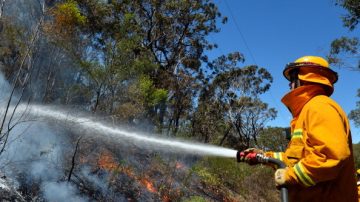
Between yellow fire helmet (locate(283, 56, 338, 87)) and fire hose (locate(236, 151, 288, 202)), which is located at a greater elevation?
yellow fire helmet (locate(283, 56, 338, 87))

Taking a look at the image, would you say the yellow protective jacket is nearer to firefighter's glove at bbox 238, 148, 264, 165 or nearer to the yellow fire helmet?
the yellow fire helmet

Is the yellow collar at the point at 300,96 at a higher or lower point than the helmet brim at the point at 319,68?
lower

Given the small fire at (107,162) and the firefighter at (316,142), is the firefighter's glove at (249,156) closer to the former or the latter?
the firefighter at (316,142)

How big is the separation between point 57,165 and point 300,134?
8.79m

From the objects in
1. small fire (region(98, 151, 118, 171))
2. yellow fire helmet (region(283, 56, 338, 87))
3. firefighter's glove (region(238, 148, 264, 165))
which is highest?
yellow fire helmet (region(283, 56, 338, 87))

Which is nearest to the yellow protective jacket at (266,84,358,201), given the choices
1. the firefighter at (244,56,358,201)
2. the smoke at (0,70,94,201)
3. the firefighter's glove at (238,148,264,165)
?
the firefighter at (244,56,358,201)

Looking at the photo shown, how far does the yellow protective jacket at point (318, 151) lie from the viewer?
187 cm

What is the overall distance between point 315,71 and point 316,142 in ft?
1.81

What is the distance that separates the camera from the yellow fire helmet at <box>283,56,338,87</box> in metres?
2.26

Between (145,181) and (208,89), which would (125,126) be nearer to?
(145,181)

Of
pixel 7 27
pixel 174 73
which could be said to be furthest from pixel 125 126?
pixel 174 73

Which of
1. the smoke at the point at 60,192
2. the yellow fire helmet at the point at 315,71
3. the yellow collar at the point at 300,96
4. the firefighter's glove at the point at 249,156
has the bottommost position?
the smoke at the point at 60,192

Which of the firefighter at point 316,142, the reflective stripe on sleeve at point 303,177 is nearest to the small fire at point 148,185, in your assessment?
the firefighter at point 316,142

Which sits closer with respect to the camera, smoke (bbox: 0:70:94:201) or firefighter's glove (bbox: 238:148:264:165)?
firefighter's glove (bbox: 238:148:264:165)
